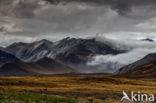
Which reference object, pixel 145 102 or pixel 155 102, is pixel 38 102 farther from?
pixel 155 102

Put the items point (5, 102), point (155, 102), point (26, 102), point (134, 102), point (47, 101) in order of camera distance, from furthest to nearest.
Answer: point (155, 102) < point (134, 102) < point (47, 101) < point (26, 102) < point (5, 102)

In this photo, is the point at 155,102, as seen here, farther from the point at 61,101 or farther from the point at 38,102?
the point at 38,102

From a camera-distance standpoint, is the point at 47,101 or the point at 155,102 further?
the point at 155,102

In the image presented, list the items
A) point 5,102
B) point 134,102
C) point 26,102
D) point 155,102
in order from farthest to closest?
1. point 155,102
2. point 134,102
3. point 26,102
4. point 5,102

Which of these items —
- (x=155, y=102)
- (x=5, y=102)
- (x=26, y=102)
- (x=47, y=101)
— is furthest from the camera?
(x=155, y=102)

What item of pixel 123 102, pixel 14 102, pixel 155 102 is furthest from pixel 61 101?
pixel 155 102

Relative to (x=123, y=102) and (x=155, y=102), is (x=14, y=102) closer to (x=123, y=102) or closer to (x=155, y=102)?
(x=123, y=102)

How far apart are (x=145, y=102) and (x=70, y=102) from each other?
61.1 feet

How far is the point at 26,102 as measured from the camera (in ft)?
106

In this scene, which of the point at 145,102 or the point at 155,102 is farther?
the point at 155,102

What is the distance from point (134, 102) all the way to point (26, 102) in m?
23.1

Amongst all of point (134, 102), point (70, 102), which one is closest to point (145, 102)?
point (134, 102)

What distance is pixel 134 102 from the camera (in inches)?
1903

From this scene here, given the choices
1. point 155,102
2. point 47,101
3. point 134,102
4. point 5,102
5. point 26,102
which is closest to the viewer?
point 5,102
